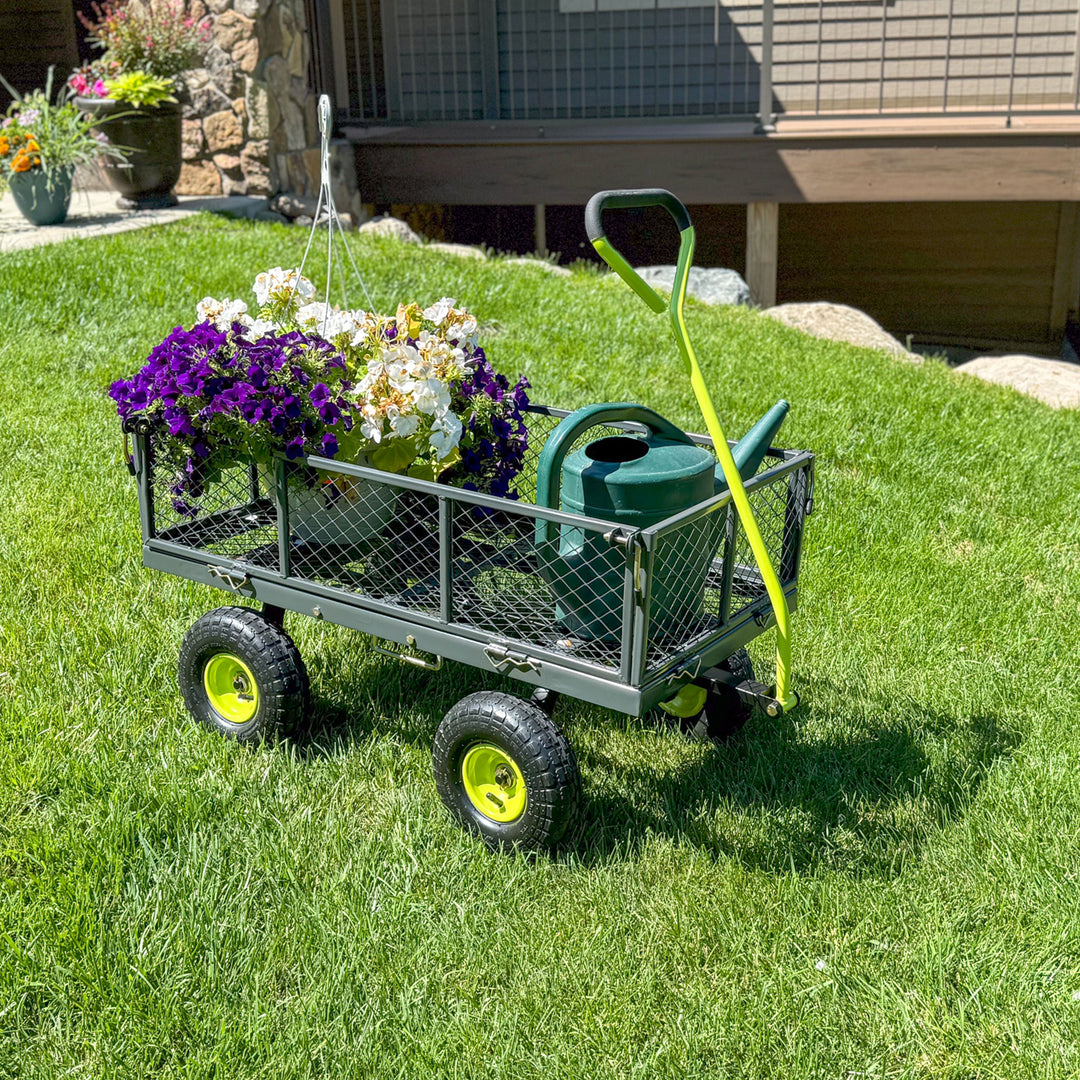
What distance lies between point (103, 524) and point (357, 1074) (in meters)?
2.79

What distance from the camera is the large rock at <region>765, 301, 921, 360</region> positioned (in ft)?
25.8

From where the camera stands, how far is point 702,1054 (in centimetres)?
227

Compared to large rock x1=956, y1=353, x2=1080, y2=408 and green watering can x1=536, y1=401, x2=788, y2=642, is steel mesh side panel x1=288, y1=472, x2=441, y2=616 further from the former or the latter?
large rock x1=956, y1=353, x2=1080, y2=408

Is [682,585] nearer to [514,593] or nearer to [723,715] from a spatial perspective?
[514,593]

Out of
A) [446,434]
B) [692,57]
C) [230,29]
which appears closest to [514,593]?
[446,434]

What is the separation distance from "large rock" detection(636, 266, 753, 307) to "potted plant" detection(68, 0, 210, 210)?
3.52m

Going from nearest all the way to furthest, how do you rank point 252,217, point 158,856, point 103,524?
1. point 158,856
2. point 103,524
3. point 252,217

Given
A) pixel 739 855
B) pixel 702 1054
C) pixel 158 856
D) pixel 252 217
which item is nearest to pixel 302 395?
pixel 158 856

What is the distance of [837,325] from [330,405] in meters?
5.77

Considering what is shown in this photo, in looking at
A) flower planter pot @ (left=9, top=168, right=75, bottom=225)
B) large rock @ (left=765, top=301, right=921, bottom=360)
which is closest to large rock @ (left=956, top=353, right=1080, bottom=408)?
large rock @ (left=765, top=301, right=921, bottom=360)

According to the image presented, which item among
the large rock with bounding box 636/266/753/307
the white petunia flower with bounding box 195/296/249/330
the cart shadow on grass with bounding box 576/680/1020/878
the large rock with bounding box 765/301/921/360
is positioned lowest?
the cart shadow on grass with bounding box 576/680/1020/878

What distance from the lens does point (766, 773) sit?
3.16 meters

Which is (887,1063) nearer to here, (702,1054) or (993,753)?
(702,1054)

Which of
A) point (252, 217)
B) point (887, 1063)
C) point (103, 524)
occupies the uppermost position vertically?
point (252, 217)
